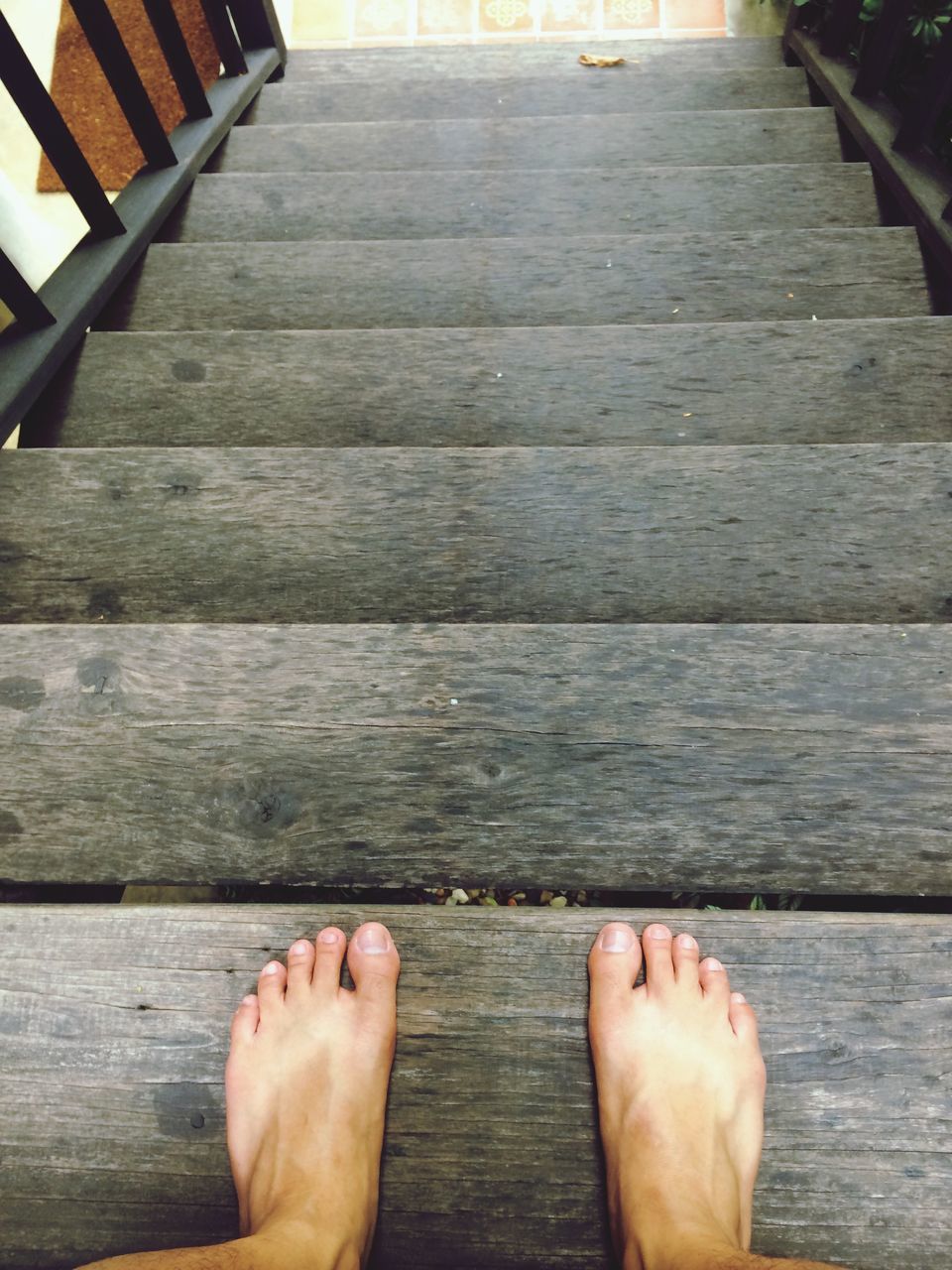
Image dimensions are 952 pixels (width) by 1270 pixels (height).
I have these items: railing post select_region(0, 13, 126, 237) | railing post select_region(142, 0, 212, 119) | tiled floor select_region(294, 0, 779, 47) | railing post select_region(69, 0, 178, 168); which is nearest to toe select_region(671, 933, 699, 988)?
railing post select_region(0, 13, 126, 237)

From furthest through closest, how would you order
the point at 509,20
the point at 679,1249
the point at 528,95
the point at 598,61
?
the point at 509,20 < the point at 598,61 < the point at 528,95 < the point at 679,1249

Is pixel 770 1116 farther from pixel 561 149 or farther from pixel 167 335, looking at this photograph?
pixel 561 149

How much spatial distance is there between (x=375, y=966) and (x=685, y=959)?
0.29 m

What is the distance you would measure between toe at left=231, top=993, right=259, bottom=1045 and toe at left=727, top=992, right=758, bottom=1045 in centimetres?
44

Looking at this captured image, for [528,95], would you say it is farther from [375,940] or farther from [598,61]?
[375,940]

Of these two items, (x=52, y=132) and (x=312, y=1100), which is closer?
(x=312, y=1100)

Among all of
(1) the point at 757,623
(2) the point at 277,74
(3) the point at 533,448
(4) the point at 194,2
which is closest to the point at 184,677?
(3) the point at 533,448

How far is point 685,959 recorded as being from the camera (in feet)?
2.65

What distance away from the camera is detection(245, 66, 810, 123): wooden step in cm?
235

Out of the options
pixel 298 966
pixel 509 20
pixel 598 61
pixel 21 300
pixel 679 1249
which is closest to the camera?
pixel 679 1249

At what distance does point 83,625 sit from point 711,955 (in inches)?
28.4

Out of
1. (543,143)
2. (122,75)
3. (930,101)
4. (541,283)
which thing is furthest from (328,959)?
(543,143)

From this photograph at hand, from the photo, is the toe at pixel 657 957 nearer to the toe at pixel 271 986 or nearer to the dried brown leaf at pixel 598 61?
the toe at pixel 271 986

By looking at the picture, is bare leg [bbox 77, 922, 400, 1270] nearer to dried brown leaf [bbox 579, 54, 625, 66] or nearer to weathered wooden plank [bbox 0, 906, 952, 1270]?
weathered wooden plank [bbox 0, 906, 952, 1270]
